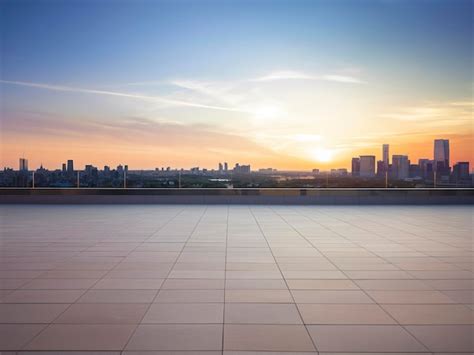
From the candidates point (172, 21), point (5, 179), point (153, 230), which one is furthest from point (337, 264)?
point (5, 179)

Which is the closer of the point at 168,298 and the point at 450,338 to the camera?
the point at 450,338

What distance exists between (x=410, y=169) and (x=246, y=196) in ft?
23.4

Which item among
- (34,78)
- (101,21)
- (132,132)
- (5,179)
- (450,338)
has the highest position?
(101,21)

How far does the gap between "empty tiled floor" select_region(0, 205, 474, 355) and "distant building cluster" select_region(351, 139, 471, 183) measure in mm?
6241

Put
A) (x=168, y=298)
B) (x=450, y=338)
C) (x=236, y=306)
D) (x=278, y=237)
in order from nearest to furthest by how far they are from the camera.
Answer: (x=450, y=338)
(x=236, y=306)
(x=168, y=298)
(x=278, y=237)

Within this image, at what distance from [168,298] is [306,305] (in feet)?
5.00

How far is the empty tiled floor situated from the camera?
2902 mm

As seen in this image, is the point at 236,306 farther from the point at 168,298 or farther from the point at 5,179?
the point at 5,179

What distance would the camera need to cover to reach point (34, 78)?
16.3m

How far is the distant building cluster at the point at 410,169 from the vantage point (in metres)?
14.6

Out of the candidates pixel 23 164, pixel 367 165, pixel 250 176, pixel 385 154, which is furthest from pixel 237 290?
pixel 23 164

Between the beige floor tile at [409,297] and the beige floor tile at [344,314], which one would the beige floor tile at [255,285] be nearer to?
the beige floor tile at [344,314]

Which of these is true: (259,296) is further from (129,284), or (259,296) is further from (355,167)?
(355,167)

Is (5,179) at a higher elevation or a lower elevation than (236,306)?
higher
